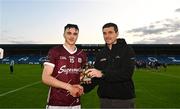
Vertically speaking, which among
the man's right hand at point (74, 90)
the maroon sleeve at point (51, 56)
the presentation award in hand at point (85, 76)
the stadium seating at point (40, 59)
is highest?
the maroon sleeve at point (51, 56)

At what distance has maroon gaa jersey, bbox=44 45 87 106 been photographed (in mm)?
5273

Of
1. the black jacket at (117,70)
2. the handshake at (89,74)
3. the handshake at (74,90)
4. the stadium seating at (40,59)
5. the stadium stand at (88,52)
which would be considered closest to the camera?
the handshake at (74,90)

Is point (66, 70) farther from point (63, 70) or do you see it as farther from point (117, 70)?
point (117, 70)

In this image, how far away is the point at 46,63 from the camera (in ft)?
17.1

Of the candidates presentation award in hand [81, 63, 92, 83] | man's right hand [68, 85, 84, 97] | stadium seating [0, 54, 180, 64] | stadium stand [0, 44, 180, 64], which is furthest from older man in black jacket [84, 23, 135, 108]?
stadium seating [0, 54, 180, 64]

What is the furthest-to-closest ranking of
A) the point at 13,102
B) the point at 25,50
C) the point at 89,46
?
1. the point at 25,50
2. the point at 89,46
3. the point at 13,102

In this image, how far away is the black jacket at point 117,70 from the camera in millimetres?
5613

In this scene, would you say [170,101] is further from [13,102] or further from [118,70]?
[118,70]

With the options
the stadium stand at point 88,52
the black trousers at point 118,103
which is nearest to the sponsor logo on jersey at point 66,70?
the black trousers at point 118,103

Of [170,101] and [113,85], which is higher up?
[113,85]

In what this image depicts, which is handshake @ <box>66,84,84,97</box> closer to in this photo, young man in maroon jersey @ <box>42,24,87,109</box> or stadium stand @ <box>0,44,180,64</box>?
young man in maroon jersey @ <box>42,24,87,109</box>

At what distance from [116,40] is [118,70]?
1.86 feet

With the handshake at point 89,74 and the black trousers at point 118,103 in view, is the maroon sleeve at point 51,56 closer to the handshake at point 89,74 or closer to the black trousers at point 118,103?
the handshake at point 89,74

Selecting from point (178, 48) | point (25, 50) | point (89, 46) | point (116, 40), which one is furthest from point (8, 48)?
point (116, 40)
